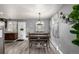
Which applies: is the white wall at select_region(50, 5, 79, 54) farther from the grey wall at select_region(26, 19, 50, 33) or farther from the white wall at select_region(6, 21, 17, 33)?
the white wall at select_region(6, 21, 17, 33)

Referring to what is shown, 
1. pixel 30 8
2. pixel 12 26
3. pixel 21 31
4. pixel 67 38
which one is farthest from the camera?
pixel 21 31

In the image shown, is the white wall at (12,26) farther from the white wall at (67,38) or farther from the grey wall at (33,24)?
the white wall at (67,38)

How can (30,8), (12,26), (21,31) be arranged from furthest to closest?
(21,31), (12,26), (30,8)

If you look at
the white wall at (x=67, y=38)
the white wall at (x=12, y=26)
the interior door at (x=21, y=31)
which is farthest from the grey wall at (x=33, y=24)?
the white wall at (x=67, y=38)

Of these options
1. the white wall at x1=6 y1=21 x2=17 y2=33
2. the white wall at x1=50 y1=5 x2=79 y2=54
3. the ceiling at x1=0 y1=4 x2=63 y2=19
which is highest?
the ceiling at x1=0 y1=4 x2=63 y2=19

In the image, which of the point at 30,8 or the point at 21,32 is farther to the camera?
the point at 21,32

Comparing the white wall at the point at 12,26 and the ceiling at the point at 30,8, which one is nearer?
the ceiling at the point at 30,8

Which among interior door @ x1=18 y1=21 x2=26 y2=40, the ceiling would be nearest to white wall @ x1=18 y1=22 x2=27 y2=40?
interior door @ x1=18 y1=21 x2=26 y2=40

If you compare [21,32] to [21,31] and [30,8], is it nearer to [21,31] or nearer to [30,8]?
[21,31]

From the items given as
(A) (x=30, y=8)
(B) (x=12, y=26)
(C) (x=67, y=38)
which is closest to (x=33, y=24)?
(B) (x=12, y=26)

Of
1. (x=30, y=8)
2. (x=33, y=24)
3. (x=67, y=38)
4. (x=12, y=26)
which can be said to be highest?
(x=30, y=8)
